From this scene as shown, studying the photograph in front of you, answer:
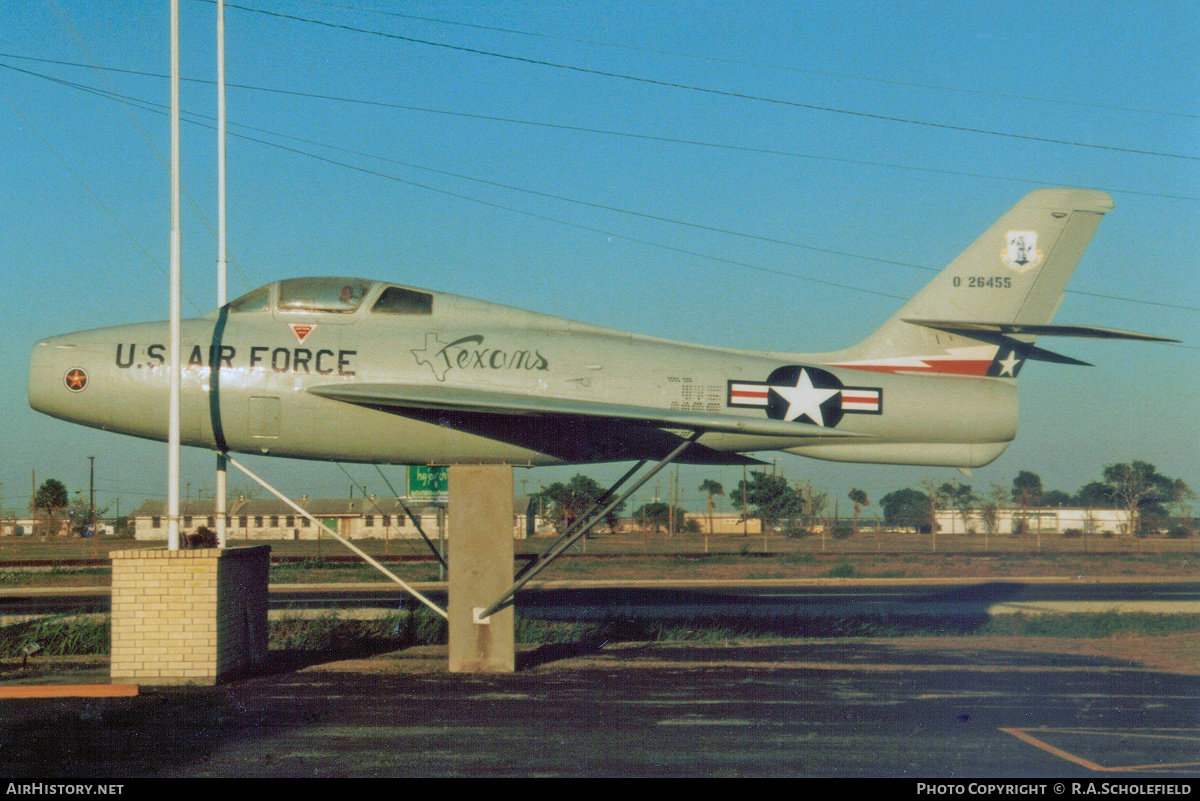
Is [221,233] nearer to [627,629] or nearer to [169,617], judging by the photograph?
[169,617]

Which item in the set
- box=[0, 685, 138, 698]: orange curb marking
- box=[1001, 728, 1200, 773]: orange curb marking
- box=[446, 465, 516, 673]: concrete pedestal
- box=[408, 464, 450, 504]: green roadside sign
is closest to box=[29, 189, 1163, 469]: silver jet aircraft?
box=[446, 465, 516, 673]: concrete pedestal

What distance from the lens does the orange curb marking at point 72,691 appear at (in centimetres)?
1101

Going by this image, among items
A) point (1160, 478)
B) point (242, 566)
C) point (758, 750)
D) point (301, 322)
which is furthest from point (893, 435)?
point (1160, 478)

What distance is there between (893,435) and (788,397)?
1566mm

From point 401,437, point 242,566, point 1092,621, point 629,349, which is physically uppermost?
point 629,349

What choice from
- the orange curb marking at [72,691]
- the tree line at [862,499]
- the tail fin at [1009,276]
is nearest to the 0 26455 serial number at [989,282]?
the tail fin at [1009,276]

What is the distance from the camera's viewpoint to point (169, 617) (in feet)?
38.8

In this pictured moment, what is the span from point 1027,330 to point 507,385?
261 inches

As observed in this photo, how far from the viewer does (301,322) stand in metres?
12.8

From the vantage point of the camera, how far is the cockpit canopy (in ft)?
42.3

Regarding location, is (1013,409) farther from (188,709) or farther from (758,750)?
(188,709)

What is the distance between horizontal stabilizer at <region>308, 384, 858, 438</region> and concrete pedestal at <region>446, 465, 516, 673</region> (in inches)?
54.8

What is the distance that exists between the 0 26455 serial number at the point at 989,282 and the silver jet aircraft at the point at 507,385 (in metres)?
0.34

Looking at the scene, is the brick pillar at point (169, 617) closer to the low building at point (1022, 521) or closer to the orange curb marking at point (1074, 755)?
the orange curb marking at point (1074, 755)
